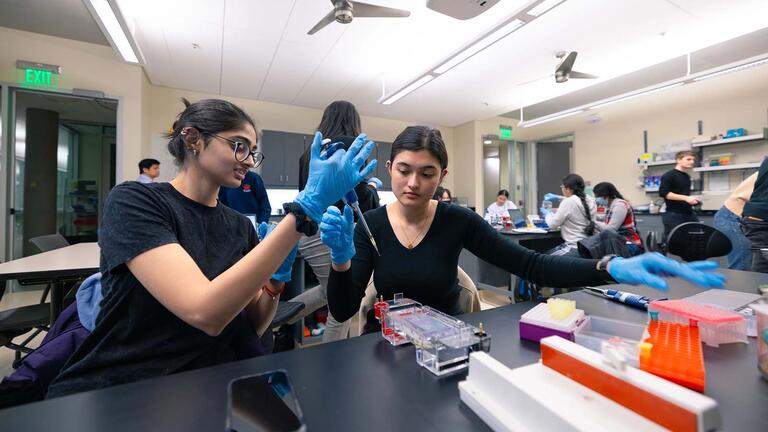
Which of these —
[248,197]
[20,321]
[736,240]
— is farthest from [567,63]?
[20,321]

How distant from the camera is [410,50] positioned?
3816 mm

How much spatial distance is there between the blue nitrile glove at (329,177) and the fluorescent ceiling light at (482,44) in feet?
8.00

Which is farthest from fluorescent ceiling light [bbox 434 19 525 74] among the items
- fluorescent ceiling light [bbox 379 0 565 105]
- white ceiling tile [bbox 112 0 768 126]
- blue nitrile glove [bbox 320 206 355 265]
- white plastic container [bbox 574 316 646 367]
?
white plastic container [bbox 574 316 646 367]

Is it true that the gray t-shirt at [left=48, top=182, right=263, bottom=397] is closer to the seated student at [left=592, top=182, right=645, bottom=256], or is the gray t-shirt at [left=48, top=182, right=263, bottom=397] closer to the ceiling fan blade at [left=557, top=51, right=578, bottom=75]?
the seated student at [left=592, top=182, right=645, bottom=256]

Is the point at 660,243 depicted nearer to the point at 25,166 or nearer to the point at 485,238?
the point at 485,238

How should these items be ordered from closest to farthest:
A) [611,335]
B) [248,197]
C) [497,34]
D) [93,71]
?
1. [611,335]
2. [248,197]
3. [497,34]
4. [93,71]

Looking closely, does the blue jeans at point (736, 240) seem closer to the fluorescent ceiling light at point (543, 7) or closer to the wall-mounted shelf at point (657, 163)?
the fluorescent ceiling light at point (543, 7)

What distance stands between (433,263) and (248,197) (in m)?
1.63

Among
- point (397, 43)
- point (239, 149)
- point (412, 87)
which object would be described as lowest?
point (239, 149)

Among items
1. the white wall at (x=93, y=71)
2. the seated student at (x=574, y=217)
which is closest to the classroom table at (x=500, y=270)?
the seated student at (x=574, y=217)

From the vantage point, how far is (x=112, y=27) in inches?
104

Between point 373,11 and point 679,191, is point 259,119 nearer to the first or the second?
point 373,11

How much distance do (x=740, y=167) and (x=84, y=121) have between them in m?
9.53

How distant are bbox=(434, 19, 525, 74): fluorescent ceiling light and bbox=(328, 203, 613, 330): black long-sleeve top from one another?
2.15 meters
